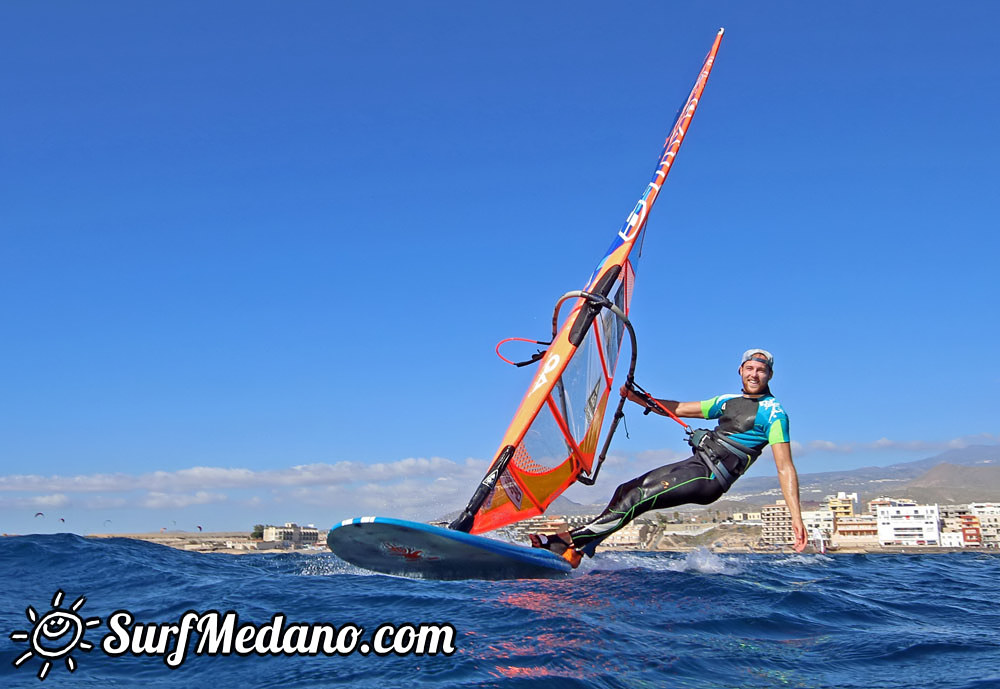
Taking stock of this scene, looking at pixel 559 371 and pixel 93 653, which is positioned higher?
pixel 559 371

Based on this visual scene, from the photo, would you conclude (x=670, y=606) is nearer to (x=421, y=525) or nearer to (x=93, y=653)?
(x=421, y=525)

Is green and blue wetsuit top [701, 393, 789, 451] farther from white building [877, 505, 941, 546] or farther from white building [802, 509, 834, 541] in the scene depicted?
white building [802, 509, 834, 541]

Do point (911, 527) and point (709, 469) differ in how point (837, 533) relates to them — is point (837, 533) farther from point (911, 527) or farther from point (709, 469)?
point (709, 469)

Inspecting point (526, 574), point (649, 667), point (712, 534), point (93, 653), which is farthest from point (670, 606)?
point (712, 534)

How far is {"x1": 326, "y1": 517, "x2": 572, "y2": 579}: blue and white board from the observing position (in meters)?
5.56

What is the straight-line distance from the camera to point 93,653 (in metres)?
4.72

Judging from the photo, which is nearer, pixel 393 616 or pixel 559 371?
pixel 393 616

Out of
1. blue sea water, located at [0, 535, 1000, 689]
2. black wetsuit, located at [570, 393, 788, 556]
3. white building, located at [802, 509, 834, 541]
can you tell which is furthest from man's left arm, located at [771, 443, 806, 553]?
white building, located at [802, 509, 834, 541]

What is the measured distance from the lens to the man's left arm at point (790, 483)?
18.7 ft

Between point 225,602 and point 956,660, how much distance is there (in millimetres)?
5482

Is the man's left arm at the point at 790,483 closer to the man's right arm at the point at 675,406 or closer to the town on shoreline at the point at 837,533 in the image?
the man's right arm at the point at 675,406

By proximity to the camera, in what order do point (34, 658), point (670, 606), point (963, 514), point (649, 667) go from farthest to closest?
point (963, 514)
point (670, 606)
point (34, 658)
point (649, 667)

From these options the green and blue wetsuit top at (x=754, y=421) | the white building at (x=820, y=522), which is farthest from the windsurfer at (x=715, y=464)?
the white building at (x=820, y=522)

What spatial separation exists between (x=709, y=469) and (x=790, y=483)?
673mm
